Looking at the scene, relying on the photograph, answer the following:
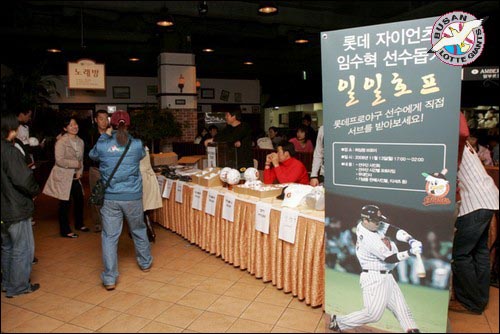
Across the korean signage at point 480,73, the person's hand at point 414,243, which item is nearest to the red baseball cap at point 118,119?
the person's hand at point 414,243

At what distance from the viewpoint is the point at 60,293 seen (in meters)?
3.36

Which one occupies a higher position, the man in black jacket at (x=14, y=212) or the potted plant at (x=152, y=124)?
the potted plant at (x=152, y=124)

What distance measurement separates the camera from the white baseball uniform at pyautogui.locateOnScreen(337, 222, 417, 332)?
2395mm

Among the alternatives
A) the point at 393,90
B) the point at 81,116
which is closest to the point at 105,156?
the point at 393,90

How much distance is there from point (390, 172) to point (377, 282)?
0.68 m

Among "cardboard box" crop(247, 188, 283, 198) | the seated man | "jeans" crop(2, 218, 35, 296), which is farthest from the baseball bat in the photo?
"jeans" crop(2, 218, 35, 296)

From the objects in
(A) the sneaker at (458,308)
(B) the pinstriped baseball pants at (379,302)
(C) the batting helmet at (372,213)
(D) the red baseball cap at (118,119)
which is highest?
(D) the red baseball cap at (118,119)

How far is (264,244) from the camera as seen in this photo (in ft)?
11.2

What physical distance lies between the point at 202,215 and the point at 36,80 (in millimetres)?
4703

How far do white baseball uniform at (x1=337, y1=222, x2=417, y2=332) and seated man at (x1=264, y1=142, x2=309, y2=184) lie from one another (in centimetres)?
161

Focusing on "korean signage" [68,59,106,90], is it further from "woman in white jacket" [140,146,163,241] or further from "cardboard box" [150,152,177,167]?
"woman in white jacket" [140,146,163,241]

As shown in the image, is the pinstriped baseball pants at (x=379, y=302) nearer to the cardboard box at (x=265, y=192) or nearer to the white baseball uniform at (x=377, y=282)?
the white baseball uniform at (x=377, y=282)

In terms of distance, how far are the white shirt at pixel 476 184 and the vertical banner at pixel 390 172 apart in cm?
71

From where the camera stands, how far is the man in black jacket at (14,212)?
3.03 meters
